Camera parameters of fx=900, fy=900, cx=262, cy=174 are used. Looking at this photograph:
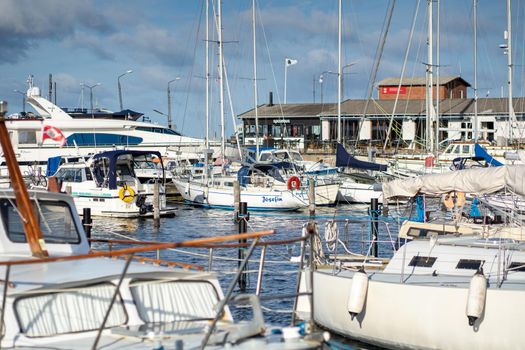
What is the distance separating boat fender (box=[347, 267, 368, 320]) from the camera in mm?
18766

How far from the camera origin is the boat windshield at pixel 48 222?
1388 centimetres

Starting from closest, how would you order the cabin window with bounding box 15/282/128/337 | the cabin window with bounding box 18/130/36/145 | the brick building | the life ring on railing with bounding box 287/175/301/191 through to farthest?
the cabin window with bounding box 15/282/128/337 < the life ring on railing with bounding box 287/175/301/191 < the cabin window with bounding box 18/130/36/145 < the brick building

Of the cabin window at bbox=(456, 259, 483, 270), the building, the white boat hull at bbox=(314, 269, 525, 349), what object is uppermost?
the building

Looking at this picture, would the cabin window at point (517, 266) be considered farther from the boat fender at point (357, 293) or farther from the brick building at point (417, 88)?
the brick building at point (417, 88)

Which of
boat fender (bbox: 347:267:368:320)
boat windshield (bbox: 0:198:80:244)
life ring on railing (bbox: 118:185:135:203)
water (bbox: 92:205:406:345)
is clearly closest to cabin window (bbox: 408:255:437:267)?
boat fender (bbox: 347:267:368:320)

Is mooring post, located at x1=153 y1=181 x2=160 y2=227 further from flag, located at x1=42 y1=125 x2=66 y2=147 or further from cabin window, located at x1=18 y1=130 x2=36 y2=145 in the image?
cabin window, located at x1=18 y1=130 x2=36 y2=145

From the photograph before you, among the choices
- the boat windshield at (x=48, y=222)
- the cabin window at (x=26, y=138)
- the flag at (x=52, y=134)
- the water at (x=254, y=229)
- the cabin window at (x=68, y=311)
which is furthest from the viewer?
the cabin window at (x=26, y=138)

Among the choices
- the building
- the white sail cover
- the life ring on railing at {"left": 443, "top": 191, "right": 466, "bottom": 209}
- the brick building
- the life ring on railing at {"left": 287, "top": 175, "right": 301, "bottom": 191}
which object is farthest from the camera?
the brick building

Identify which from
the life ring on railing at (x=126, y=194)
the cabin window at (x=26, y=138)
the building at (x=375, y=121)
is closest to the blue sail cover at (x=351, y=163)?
the life ring on railing at (x=126, y=194)

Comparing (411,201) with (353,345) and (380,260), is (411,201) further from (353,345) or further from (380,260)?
(353,345)

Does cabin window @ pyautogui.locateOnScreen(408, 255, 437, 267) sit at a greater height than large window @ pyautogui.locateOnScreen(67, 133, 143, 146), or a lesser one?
lesser

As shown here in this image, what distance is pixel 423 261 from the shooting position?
20125 mm

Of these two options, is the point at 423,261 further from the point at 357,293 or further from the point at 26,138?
the point at 26,138

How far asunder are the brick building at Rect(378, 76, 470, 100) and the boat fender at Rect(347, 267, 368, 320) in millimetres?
77221
